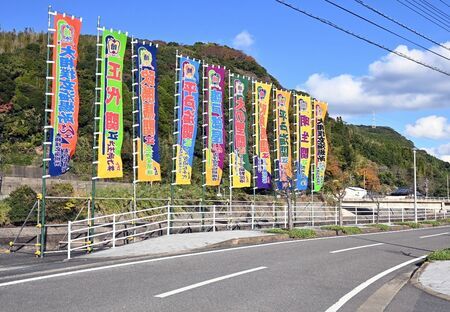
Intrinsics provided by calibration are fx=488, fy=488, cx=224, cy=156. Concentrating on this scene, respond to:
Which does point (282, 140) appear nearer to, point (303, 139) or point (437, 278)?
point (303, 139)

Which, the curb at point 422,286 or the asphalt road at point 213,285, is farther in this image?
the curb at point 422,286

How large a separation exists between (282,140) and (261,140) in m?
2.19

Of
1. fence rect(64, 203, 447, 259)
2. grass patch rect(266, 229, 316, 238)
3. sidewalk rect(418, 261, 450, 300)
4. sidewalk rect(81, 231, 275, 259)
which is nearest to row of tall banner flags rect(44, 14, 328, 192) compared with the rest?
fence rect(64, 203, 447, 259)

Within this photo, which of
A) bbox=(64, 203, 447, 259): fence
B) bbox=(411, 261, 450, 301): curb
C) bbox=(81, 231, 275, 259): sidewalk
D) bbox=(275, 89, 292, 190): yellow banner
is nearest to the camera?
bbox=(411, 261, 450, 301): curb

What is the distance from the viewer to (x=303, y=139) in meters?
27.3

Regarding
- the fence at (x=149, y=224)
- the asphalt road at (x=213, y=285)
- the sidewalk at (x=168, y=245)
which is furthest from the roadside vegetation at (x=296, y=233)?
the asphalt road at (x=213, y=285)

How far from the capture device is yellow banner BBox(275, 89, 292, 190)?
83.0 feet

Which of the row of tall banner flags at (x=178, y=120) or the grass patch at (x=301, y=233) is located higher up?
the row of tall banner flags at (x=178, y=120)

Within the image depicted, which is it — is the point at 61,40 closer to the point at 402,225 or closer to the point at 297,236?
the point at 297,236

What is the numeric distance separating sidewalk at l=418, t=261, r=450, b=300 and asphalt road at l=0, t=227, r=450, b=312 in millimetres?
466

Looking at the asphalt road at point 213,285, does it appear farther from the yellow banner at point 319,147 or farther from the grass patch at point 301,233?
the yellow banner at point 319,147

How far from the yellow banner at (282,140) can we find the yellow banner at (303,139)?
96 cm

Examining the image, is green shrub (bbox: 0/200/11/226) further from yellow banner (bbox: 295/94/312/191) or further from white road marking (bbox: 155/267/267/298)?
yellow banner (bbox: 295/94/312/191)

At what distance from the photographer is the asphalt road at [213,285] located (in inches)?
282
